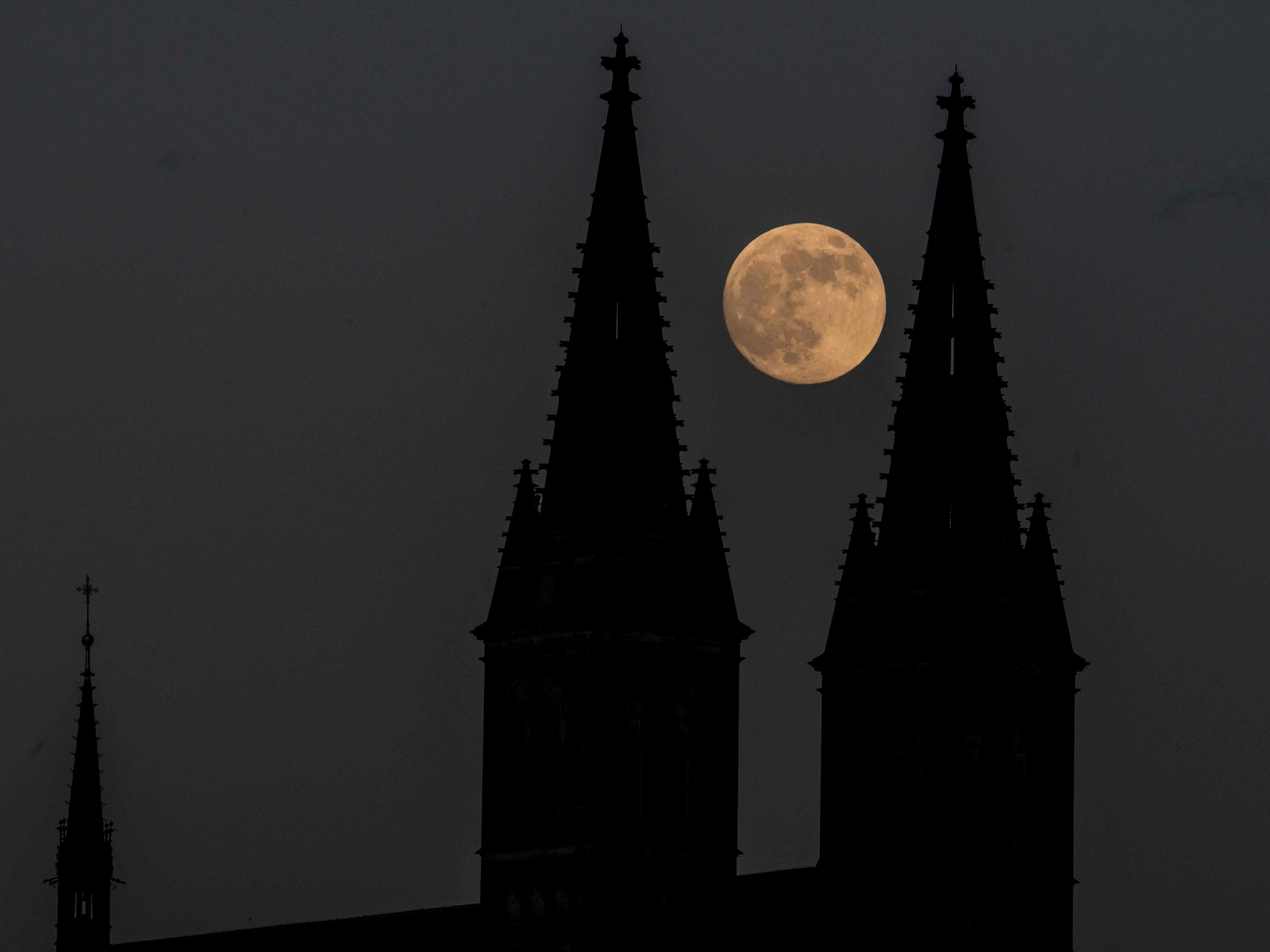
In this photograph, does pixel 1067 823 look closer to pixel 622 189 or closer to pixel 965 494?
pixel 965 494

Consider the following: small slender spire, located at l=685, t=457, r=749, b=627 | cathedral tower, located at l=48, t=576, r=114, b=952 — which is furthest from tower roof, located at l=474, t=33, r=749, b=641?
cathedral tower, located at l=48, t=576, r=114, b=952

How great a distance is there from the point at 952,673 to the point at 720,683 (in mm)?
6136

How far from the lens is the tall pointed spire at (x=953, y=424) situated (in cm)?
9831

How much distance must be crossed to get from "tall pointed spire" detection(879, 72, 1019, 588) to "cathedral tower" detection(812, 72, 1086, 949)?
5 centimetres

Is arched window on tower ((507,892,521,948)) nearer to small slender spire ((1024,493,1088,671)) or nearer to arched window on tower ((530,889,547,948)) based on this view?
arched window on tower ((530,889,547,948))

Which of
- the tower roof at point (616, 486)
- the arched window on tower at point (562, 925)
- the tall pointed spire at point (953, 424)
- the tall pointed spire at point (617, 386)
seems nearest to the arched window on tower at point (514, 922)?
the arched window on tower at point (562, 925)

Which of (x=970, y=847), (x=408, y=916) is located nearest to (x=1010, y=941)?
(x=970, y=847)

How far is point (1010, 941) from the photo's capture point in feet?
317

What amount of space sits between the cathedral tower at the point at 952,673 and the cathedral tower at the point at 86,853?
2273cm

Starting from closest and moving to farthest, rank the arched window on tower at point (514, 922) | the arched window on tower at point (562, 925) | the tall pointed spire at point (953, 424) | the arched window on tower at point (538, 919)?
the arched window on tower at point (562, 925) → the arched window on tower at point (538, 919) → the arched window on tower at point (514, 922) → the tall pointed spire at point (953, 424)

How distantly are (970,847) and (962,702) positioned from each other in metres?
3.87

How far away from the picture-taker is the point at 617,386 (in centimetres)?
9731

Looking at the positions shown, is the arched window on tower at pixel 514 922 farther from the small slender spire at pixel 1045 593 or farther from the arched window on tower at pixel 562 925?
the small slender spire at pixel 1045 593

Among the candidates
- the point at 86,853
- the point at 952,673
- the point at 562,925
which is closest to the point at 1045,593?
the point at 952,673
